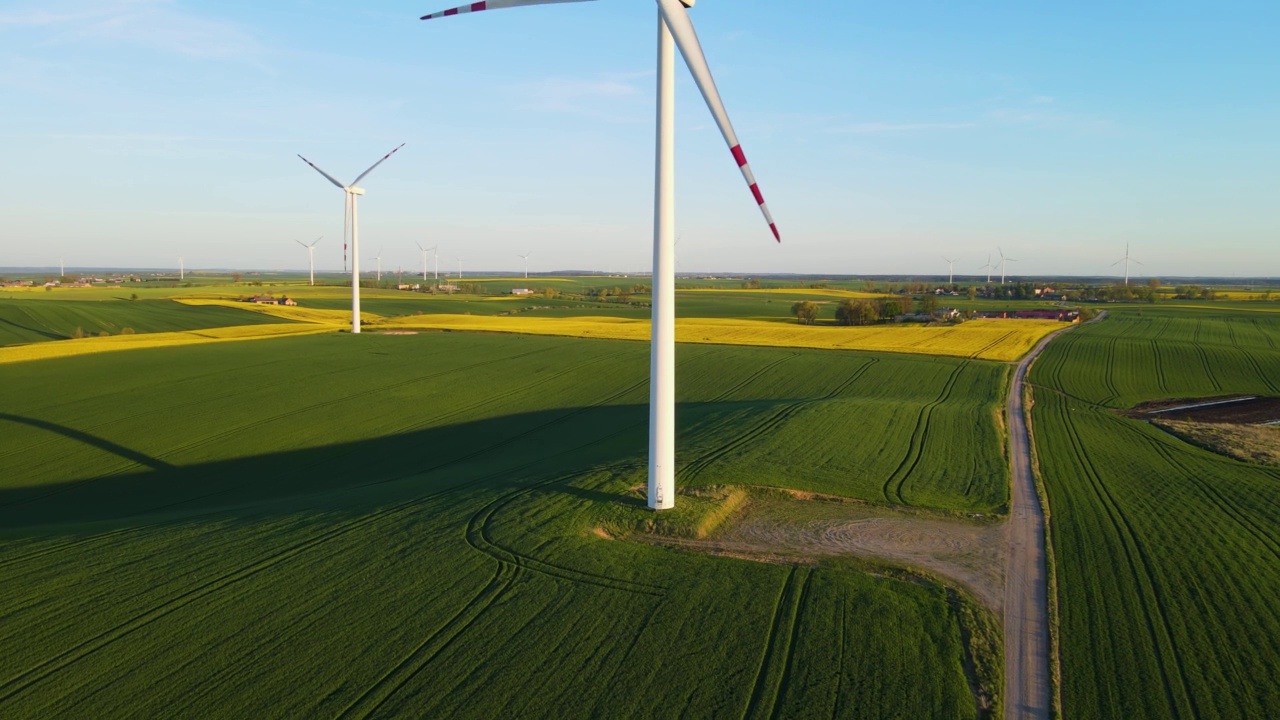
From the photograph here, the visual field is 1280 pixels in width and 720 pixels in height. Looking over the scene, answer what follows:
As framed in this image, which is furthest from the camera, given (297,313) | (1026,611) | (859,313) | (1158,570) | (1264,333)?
(297,313)

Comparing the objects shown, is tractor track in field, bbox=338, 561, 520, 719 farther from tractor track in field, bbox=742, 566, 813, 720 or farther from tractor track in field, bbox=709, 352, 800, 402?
tractor track in field, bbox=709, 352, 800, 402

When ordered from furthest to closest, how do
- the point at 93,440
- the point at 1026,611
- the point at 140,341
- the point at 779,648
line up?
1. the point at 140,341
2. the point at 93,440
3. the point at 1026,611
4. the point at 779,648

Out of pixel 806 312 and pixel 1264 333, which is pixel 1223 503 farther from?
pixel 1264 333

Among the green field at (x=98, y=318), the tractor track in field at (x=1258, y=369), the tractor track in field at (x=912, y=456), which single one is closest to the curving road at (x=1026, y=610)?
the tractor track in field at (x=912, y=456)

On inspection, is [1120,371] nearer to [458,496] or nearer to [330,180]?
[458,496]

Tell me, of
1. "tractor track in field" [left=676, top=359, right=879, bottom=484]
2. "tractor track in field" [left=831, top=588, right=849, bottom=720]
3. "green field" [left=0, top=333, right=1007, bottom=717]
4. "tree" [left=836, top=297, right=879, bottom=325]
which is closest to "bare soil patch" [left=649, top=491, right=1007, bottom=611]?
"green field" [left=0, top=333, right=1007, bottom=717]

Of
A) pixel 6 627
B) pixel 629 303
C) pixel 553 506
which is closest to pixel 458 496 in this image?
pixel 553 506

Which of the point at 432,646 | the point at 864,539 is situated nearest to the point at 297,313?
the point at 864,539
